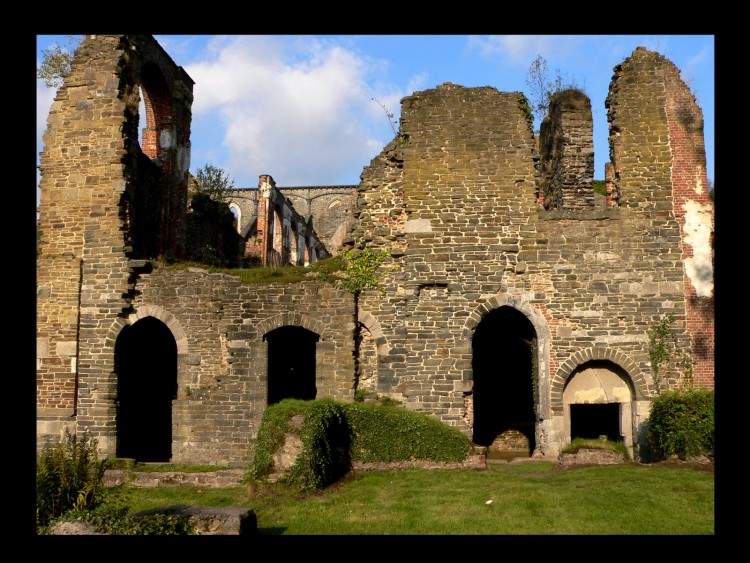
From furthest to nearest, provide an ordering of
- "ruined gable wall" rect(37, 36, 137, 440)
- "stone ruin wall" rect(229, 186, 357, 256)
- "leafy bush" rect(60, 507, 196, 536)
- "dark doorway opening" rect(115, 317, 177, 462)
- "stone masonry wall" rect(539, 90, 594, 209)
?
"stone ruin wall" rect(229, 186, 357, 256) < "dark doorway opening" rect(115, 317, 177, 462) < "stone masonry wall" rect(539, 90, 594, 209) < "ruined gable wall" rect(37, 36, 137, 440) < "leafy bush" rect(60, 507, 196, 536)

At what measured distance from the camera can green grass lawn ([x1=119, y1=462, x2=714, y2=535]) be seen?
8992 mm

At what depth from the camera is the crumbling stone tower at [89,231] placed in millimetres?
Result: 15391

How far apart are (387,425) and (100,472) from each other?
20.8 feet

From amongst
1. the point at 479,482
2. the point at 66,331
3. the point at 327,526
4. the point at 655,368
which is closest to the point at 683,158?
the point at 655,368

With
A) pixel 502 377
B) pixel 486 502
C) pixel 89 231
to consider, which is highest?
pixel 89 231

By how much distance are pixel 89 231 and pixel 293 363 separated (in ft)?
20.3

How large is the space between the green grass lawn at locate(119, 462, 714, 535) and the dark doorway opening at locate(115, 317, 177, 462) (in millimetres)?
4132

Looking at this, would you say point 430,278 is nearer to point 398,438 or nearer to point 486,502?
point 398,438

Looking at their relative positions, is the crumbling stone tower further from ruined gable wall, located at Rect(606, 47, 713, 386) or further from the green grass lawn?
ruined gable wall, located at Rect(606, 47, 713, 386)

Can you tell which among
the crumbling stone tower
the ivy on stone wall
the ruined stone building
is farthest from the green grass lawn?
the crumbling stone tower

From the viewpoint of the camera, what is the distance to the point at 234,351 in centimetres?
1520

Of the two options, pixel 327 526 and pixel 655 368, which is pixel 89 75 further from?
pixel 655 368

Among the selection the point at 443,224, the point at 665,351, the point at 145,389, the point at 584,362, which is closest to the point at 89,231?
the point at 145,389

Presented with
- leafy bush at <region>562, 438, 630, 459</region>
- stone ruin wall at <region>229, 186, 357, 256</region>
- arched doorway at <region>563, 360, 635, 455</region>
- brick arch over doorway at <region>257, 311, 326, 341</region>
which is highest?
stone ruin wall at <region>229, 186, 357, 256</region>
